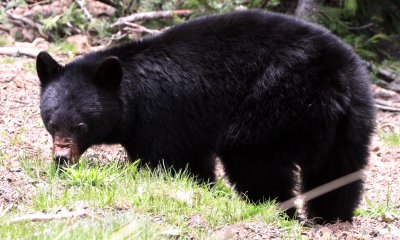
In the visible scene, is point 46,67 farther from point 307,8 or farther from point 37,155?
point 307,8

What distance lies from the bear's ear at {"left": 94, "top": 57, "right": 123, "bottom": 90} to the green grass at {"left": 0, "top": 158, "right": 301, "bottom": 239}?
33.2 inches

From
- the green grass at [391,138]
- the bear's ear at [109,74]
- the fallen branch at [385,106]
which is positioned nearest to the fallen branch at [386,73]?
the fallen branch at [385,106]

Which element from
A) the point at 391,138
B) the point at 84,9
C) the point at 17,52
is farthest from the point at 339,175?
the point at 84,9

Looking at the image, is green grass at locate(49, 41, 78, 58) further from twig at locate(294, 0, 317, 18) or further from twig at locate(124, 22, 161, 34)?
twig at locate(294, 0, 317, 18)

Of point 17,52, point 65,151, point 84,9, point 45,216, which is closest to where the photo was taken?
point 45,216

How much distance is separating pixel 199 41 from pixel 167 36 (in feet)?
1.16

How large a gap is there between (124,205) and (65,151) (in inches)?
51.9

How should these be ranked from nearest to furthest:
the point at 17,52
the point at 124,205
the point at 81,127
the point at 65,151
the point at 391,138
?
the point at 124,205
the point at 65,151
the point at 81,127
the point at 391,138
the point at 17,52

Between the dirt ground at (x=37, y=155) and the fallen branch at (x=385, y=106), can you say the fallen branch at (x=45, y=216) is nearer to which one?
the dirt ground at (x=37, y=155)

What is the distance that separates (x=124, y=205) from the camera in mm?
4887

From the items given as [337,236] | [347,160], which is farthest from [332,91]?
[337,236]

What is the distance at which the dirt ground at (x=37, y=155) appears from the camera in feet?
16.5

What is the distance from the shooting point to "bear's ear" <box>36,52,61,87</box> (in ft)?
21.1

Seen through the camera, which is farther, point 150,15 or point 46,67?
point 150,15
